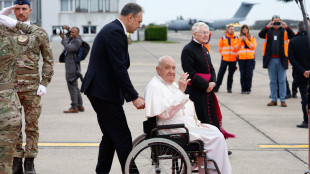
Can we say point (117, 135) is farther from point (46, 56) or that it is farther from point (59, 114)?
point (59, 114)

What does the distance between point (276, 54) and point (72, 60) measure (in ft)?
13.4

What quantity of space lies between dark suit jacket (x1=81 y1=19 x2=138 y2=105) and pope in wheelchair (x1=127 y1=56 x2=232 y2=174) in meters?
0.25

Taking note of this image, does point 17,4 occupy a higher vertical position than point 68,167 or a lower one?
higher

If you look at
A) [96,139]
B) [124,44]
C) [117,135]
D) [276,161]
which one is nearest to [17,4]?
[124,44]

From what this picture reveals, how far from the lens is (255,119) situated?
375 inches

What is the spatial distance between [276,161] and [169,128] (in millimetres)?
2139

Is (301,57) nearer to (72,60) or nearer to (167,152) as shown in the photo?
(72,60)

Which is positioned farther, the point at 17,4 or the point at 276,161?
the point at 276,161

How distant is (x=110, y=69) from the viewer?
5.03m

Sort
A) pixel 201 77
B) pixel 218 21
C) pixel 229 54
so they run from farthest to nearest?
pixel 218 21 → pixel 229 54 → pixel 201 77

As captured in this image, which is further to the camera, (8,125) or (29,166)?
(29,166)

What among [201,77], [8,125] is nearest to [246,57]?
[201,77]

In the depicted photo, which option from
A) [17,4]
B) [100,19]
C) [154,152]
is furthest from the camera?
[100,19]

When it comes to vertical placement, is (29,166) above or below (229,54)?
below
